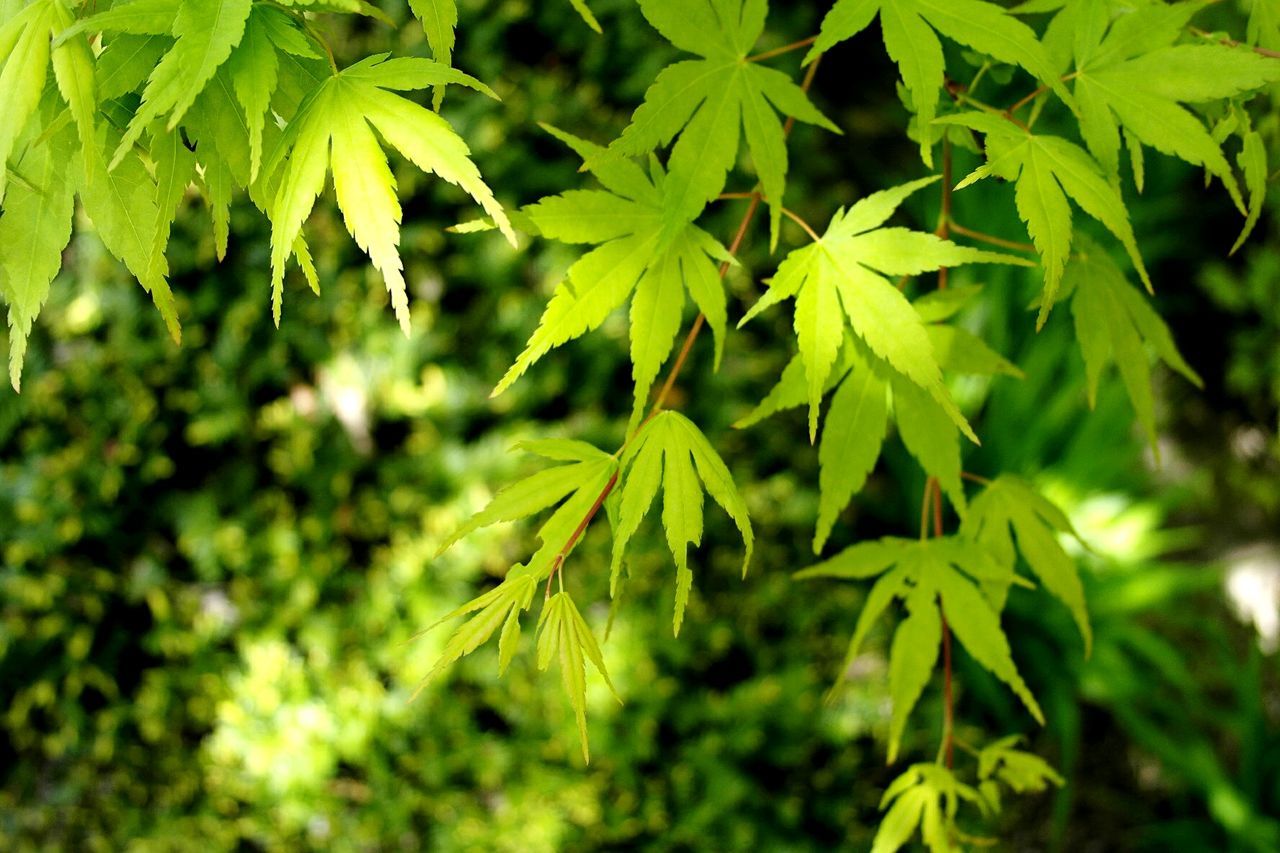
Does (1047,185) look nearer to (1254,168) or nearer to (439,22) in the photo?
(1254,168)

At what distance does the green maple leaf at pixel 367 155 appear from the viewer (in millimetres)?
806

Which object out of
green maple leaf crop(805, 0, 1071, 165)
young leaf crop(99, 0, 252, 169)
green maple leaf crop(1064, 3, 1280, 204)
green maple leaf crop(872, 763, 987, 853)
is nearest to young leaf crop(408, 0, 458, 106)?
young leaf crop(99, 0, 252, 169)

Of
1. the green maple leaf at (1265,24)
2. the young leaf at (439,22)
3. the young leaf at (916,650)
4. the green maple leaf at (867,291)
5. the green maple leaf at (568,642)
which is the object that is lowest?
the young leaf at (916,650)

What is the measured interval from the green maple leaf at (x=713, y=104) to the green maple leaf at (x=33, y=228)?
1.43 feet

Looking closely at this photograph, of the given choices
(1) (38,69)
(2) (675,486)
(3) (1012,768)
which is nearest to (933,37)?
(2) (675,486)

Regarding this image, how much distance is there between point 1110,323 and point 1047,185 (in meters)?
0.28

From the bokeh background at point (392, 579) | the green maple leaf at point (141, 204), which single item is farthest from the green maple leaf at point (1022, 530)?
the bokeh background at point (392, 579)

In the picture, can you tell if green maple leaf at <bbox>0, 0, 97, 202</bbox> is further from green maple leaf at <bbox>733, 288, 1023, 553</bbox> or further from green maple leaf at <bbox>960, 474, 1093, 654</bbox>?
green maple leaf at <bbox>960, 474, 1093, 654</bbox>

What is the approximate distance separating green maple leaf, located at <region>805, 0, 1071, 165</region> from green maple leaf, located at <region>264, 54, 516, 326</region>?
0.30 metres

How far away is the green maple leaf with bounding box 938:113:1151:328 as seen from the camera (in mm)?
865

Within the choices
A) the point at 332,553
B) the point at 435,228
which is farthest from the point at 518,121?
the point at 332,553

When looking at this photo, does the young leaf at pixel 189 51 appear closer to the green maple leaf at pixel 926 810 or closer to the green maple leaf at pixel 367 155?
the green maple leaf at pixel 367 155

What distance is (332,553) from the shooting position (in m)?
2.27

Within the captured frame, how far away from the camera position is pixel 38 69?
0.76m
